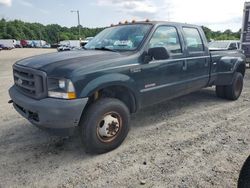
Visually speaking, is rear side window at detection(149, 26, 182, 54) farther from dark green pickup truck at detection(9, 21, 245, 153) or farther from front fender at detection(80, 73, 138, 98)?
front fender at detection(80, 73, 138, 98)

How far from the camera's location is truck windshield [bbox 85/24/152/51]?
14.3 ft

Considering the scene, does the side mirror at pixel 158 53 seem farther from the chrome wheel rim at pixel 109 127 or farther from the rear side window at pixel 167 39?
the chrome wheel rim at pixel 109 127

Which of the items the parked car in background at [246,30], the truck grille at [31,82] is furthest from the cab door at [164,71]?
the parked car in background at [246,30]

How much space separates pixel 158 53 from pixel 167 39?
2.42 feet

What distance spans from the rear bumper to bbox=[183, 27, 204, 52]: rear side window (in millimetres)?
2714

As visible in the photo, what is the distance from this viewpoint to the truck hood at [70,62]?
133 inches

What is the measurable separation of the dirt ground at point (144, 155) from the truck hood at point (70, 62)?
1217mm

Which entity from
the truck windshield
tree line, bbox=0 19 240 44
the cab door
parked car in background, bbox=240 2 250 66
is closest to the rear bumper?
the cab door

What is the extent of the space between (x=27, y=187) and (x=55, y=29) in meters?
117

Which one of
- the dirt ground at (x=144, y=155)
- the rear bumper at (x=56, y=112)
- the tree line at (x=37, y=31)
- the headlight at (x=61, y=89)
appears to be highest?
the tree line at (x=37, y=31)

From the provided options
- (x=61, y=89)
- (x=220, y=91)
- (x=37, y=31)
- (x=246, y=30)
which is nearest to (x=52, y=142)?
(x=61, y=89)

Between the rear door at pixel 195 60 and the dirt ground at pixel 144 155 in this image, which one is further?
the rear door at pixel 195 60

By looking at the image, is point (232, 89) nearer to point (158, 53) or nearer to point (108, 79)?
point (158, 53)

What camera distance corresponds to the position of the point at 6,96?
7336mm
